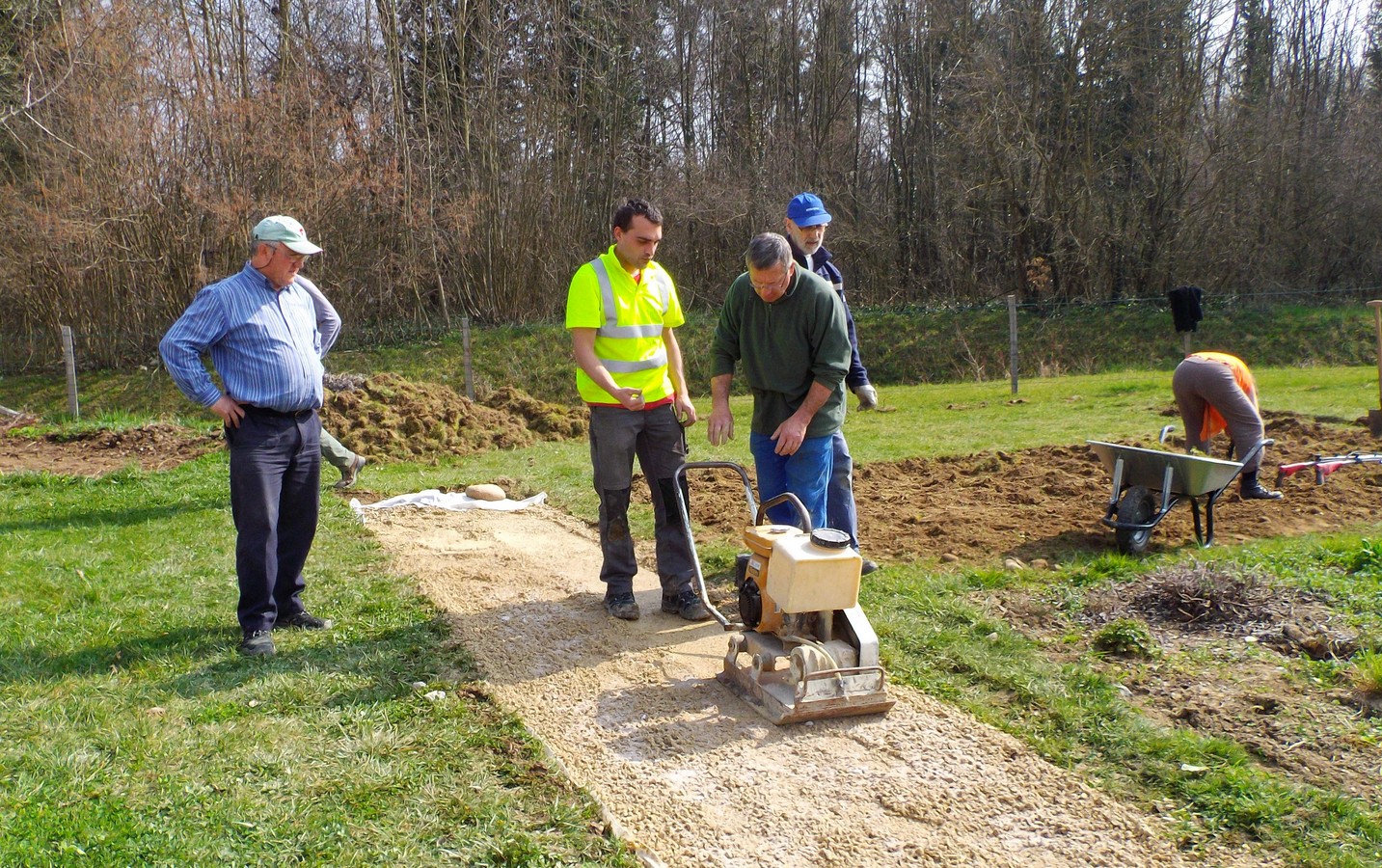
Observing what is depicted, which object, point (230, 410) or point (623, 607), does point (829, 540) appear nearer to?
point (623, 607)

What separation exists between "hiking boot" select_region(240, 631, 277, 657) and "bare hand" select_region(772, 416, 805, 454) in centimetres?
254

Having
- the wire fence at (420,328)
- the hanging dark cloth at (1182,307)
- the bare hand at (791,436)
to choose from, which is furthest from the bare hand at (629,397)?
the hanging dark cloth at (1182,307)

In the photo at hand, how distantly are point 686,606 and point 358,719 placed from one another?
1.86 metres

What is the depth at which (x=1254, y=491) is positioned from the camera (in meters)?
7.41

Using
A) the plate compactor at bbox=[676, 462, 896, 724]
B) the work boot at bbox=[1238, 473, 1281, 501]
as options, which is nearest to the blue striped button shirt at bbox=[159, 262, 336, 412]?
the plate compactor at bbox=[676, 462, 896, 724]

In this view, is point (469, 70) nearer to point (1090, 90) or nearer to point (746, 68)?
point (746, 68)

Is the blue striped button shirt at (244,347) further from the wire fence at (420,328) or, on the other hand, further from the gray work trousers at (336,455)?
the wire fence at (420,328)

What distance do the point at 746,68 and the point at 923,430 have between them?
18.1 metres

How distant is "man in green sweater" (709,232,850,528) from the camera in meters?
4.86

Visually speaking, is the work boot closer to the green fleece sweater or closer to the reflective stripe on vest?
the green fleece sweater

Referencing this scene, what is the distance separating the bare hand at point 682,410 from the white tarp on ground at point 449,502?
3303 mm

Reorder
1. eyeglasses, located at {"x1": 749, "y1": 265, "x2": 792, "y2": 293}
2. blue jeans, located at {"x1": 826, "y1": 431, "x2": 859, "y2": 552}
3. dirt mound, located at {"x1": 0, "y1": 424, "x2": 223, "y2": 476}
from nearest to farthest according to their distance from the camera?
eyeglasses, located at {"x1": 749, "y1": 265, "x2": 792, "y2": 293} < blue jeans, located at {"x1": 826, "y1": 431, "x2": 859, "y2": 552} < dirt mound, located at {"x1": 0, "y1": 424, "x2": 223, "y2": 476}

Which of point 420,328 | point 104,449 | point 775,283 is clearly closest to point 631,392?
point 775,283

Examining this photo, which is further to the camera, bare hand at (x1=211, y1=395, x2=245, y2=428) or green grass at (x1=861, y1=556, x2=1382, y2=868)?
bare hand at (x1=211, y1=395, x2=245, y2=428)
